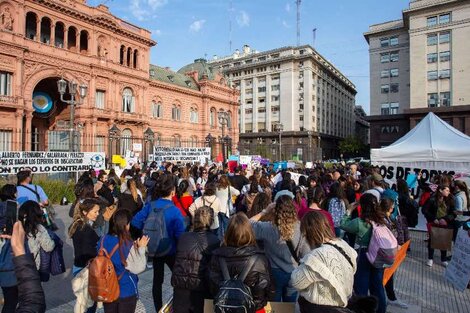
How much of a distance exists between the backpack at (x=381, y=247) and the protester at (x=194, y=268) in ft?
7.51

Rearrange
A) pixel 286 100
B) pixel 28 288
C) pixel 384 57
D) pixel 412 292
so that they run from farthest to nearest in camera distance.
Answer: pixel 286 100 → pixel 384 57 → pixel 412 292 → pixel 28 288

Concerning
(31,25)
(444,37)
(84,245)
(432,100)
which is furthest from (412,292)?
(444,37)

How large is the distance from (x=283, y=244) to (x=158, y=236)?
1.67 metres

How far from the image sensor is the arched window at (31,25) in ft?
96.7

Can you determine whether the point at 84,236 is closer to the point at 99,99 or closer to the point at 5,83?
the point at 5,83

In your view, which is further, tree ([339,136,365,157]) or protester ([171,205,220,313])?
tree ([339,136,365,157])

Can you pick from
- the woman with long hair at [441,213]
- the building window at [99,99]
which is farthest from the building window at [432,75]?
the woman with long hair at [441,213]

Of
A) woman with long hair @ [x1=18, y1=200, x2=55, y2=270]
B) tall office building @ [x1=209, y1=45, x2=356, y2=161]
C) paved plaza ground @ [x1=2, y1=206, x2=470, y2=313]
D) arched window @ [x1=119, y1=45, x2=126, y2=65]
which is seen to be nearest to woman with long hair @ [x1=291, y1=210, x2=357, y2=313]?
woman with long hair @ [x1=18, y1=200, x2=55, y2=270]

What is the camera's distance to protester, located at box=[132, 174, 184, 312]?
4551mm

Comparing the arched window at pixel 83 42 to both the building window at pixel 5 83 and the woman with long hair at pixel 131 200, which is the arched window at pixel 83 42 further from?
the woman with long hair at pixel 131 200

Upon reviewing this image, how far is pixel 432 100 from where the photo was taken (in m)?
42.7

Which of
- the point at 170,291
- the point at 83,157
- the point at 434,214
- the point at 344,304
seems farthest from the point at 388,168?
the point at 83,157

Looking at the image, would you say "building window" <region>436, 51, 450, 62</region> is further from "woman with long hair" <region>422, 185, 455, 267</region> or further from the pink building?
"woman with long hair" <region>422, 185, 455, 267</region>

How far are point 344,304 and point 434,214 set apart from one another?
5.92 metres
